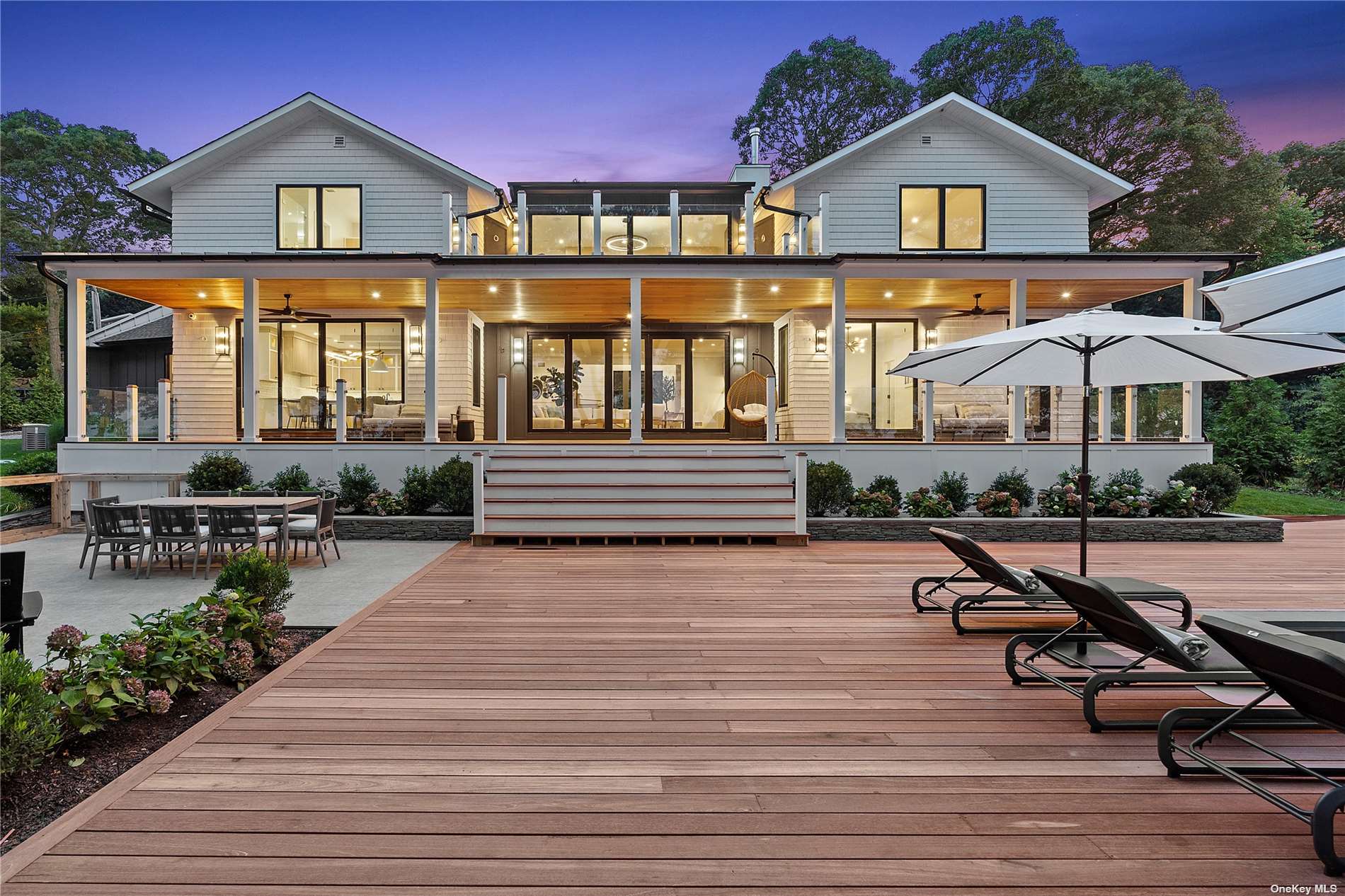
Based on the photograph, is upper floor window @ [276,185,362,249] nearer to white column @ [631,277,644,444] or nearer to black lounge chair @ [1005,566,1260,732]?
white column @ [631,277,644,444]

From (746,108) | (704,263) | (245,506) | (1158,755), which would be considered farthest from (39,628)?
(746,108)

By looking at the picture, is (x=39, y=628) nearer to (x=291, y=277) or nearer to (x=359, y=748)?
(x=359, y=748)

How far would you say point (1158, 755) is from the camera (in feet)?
9.31

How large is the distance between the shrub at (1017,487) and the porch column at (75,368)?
14.9 m

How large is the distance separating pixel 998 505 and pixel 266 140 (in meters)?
15.8

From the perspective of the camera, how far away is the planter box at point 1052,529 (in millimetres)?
9570

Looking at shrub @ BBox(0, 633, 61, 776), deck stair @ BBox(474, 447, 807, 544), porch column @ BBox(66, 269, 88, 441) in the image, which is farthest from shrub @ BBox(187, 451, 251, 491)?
shrub @ BBox(0, 633, 61, 776)

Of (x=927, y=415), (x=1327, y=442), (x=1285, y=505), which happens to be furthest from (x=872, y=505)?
(x=1327, y=442)

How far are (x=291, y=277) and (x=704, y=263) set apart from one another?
7140 millimetres

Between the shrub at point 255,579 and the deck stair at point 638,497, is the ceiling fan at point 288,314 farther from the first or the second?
the shrub at point 255,579

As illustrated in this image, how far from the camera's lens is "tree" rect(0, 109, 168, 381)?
27516mm

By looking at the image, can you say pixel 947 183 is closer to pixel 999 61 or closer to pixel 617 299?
pixel 617 299

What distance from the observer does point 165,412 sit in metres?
11.4

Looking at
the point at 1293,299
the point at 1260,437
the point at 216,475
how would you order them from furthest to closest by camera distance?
the point at 1260,437 < the point at 216,475 < the point at 1293,299
